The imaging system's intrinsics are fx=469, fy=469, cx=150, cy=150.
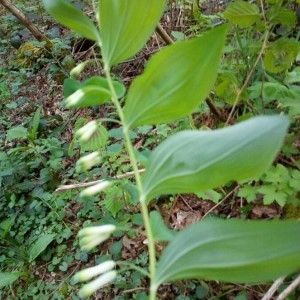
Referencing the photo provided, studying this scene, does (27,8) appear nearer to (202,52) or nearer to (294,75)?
(294,75)

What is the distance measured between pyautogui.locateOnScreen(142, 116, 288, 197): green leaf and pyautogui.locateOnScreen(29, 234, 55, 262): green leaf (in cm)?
153

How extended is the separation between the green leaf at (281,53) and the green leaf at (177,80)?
1083 millimetres

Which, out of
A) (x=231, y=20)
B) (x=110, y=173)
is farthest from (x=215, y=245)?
(x=110, y=173)

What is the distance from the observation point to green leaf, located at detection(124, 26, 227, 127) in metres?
0.60

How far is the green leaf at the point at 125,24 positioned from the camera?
649mm

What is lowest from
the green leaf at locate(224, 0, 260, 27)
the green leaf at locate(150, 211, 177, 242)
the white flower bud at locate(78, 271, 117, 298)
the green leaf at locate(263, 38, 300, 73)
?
the green leaf at locate(263, 38, 300, 73)

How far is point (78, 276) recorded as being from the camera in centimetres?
57

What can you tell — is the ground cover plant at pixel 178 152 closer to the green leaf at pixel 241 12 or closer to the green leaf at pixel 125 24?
the green leaf at pixel 125 24

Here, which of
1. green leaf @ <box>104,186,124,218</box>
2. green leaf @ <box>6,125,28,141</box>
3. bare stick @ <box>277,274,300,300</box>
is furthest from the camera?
green leaf @ <box>6,125,28,141</box>

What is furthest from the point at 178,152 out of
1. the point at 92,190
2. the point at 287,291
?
the point at 287,291

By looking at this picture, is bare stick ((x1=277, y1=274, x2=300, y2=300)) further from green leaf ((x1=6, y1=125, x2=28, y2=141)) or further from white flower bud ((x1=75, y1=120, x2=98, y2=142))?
green leaf ((x1=6, y1=125, x2=28, y2=141))

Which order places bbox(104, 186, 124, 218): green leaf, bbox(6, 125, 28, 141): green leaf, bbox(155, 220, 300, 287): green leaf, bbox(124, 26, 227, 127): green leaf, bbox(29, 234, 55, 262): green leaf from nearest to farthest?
bbox(155, 220, 300, 287): green leaf, bbox(124, 26, 227, 127): green leaf, bbox(104, 186, 124, 218): green leaf, bbox(29, 234, 55, 262): green leaf, bbox(6, 125, 28, 141): green leaf

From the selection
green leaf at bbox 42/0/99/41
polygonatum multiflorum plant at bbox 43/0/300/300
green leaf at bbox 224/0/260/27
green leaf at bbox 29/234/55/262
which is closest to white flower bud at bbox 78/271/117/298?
polygonatum multiflorum plant at bbox 43/0/300/300

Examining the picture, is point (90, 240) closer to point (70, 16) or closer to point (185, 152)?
point (185, 152)
